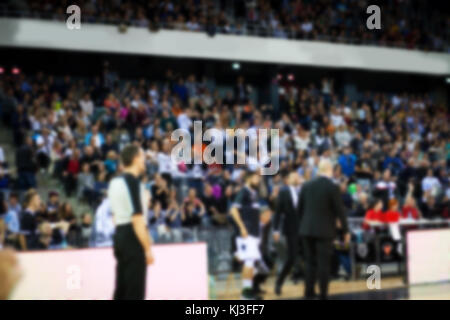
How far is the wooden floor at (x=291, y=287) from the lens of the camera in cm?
1106

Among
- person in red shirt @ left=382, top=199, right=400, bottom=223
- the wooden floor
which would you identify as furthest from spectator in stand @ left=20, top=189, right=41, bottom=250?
person in red shirt @ left=382, top=199, right=400, bottom=223

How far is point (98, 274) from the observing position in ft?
30.9

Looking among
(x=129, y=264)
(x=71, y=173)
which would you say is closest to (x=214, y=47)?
(x=71, y=173)

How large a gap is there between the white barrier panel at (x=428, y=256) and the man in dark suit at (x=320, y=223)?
11.9 ft

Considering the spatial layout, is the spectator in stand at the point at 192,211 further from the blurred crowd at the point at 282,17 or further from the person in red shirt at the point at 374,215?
the blurred crowd at the point at 282,17

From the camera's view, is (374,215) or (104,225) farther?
(374,215)

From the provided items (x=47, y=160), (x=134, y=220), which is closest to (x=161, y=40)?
(x=47, y=160)

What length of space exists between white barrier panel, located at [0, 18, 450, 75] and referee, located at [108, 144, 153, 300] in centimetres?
1479

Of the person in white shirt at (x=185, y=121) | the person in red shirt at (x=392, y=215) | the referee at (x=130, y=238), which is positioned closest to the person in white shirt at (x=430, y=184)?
the person in red shirt at (x=392, y=215)

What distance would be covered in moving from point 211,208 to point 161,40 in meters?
8.75

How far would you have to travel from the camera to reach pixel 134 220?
247 inches

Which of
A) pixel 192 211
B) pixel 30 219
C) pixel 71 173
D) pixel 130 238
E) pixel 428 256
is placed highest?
pixel 71 173

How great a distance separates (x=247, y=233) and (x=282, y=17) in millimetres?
15110

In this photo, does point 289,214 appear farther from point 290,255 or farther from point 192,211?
point 192,211
